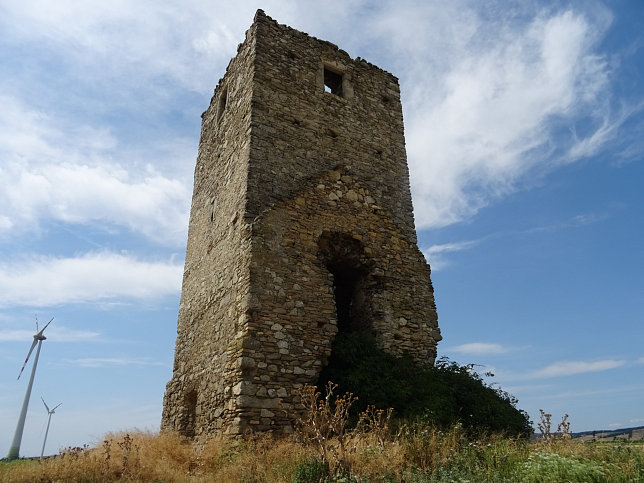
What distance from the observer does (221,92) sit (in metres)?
13.4

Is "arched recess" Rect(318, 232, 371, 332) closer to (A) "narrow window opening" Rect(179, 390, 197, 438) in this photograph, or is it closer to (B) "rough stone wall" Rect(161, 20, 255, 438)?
(B) "rough stone wall" Rect(161, 20, 255, 438)

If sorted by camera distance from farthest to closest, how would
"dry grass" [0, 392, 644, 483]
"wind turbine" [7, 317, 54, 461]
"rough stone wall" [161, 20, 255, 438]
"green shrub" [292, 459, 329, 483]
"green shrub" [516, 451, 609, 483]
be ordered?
"wind turbine" [7, 317, 54, 461] < "rough stone wall" [161, 20, 255, 438] < "green shrub" [292, 459, 329, 483] < "dry grass" [0, 392, 644, 483] < "green shrub" [516, 451, 609, 483]

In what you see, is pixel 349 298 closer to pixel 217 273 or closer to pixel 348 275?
pixel 348 275

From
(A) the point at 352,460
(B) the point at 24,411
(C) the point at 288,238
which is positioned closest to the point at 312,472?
(A) the point at 352,460

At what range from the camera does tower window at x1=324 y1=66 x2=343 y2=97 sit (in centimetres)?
1284

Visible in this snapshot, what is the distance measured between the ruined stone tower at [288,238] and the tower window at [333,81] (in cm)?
6

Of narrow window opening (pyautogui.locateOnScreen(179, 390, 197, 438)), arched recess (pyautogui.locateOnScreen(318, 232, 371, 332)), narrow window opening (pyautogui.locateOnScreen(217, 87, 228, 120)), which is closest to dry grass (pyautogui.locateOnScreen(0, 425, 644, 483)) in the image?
narrow window opening (pyautogui.locateOnScreen(179, 390, 197, 438))

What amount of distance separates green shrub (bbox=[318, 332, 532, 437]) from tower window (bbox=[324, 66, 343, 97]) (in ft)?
22.8

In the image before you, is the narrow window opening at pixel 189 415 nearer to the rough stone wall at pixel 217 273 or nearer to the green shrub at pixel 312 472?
the rough stone wall at pixel 217 273

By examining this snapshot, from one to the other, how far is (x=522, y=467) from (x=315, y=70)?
32.4ft

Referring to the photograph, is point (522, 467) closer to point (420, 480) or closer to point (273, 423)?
point (420, 480)

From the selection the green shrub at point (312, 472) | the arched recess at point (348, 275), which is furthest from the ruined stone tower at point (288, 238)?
the green shrub at point (312, 472)

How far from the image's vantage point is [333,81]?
1303cm

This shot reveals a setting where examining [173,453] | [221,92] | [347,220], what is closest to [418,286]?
[347,220]
